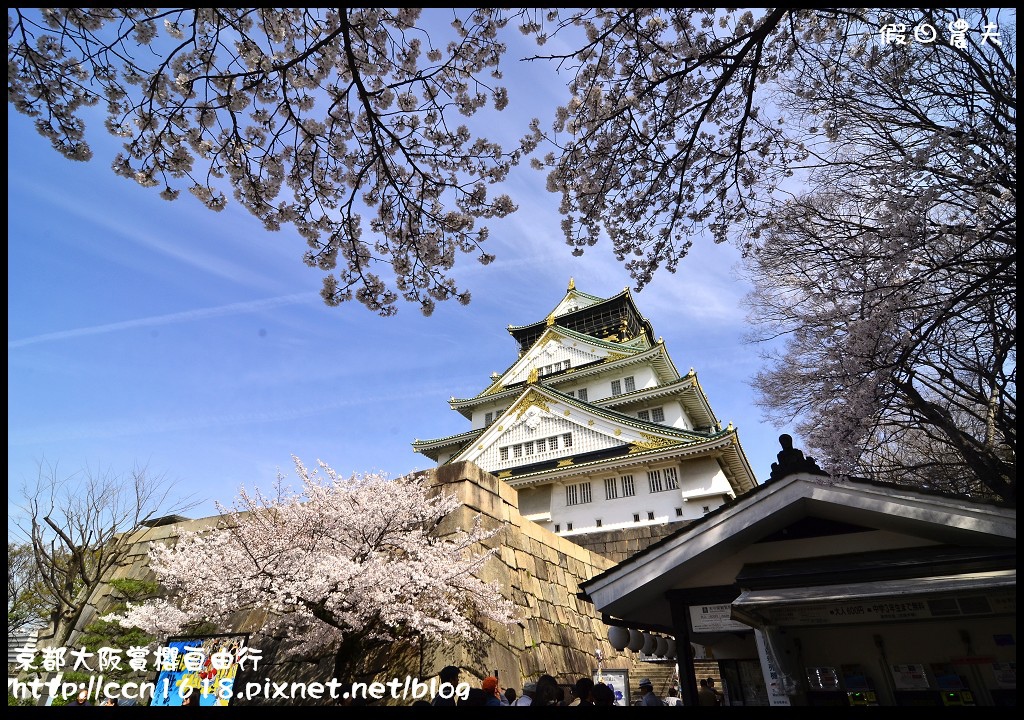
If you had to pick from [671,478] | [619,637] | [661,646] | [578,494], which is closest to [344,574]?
[619,637]

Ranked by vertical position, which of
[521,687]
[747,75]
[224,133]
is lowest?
[521,687]

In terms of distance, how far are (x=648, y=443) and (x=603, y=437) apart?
2007mm

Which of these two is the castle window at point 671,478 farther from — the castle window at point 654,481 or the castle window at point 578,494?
the castle window at point 578,494

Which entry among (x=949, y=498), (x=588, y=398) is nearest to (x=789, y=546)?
(x=949, y=498)

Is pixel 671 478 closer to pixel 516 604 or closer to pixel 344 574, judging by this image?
pixel 516 604

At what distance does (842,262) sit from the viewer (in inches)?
203

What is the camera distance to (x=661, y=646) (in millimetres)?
8281

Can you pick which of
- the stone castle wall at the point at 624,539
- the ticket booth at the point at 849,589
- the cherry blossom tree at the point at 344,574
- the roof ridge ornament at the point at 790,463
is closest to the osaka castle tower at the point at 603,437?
the stone castle wall at the point at 624,539

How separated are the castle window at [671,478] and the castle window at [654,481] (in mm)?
263

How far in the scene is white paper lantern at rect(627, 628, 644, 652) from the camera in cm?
693

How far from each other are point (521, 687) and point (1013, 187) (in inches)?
A: 344

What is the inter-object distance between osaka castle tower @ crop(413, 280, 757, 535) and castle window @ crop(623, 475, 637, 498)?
0.04 metres

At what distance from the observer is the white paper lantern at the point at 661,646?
807cm

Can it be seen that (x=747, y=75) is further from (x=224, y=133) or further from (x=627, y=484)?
(x=627, y=484)
